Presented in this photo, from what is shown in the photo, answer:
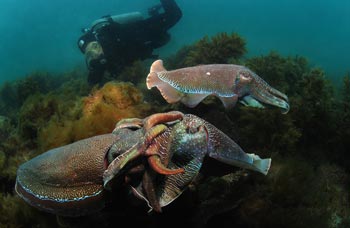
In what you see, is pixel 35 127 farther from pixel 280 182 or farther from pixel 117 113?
pixel 280 182

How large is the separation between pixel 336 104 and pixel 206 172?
4685 mm

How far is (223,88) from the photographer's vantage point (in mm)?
3568

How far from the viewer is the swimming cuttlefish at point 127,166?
2.18 meters

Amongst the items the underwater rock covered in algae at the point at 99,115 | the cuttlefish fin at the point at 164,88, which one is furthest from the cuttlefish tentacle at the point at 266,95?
the underwater rock covered in algae at the point at 99,115

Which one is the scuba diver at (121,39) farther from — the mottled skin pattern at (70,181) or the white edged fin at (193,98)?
the mottled skin pattern at (70,181)

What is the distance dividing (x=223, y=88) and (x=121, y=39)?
8146 mm

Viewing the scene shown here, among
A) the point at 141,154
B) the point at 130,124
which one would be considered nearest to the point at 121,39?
the point at 130,124

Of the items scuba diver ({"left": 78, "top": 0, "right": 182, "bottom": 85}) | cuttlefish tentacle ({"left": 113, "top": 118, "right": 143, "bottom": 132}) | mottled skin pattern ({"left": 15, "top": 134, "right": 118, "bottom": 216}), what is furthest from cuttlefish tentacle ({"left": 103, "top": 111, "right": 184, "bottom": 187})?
scuba diver ({"left": 78, "top": 0, "right": 182, "bottom": 85})

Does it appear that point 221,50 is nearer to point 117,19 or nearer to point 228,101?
point 228,101

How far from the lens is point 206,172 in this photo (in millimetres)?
2758

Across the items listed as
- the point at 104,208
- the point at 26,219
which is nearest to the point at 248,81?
the point at 104,208

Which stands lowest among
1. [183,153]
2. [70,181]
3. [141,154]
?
[70,181]

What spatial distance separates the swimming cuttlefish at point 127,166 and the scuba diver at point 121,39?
8325 mm

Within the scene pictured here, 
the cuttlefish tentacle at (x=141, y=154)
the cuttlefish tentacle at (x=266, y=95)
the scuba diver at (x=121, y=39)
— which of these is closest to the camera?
the cuttlefish tentacle at (x=141, y=154)
